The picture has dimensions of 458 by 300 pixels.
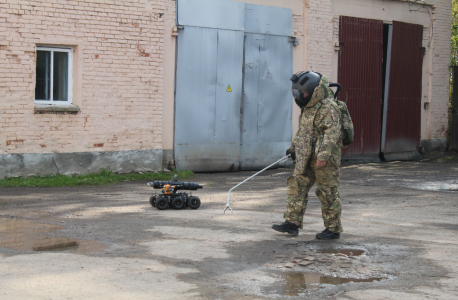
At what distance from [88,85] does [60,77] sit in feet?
1.78

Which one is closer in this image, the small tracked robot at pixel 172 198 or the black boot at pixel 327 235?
the black boot at pixel 327 235

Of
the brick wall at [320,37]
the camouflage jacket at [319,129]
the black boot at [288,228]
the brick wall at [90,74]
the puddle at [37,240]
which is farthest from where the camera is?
the brick wall at [320,37]

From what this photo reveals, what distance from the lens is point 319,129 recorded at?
6.21m

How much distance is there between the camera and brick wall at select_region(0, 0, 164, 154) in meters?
10.3

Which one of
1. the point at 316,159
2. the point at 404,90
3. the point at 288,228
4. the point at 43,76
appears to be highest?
the point at 404,90

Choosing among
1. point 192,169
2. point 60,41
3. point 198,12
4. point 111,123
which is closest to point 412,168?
point 192,169

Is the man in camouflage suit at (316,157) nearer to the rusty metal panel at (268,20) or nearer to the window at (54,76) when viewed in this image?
the window at (54,76)

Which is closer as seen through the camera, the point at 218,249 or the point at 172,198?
the point at 218,249

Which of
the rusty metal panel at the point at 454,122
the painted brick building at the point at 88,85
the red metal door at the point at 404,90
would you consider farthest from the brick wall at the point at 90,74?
the rusty metal panel at the point at 454,122

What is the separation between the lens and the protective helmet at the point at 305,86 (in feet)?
20.3

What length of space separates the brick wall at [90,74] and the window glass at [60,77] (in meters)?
0.22

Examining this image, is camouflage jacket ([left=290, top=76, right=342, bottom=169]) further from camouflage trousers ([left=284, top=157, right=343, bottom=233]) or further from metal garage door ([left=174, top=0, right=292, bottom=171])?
metal garage door ([left=174, top=0, right=292, bottom=171])

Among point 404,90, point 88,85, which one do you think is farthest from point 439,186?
point 88,85

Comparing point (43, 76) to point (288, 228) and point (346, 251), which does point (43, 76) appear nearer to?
point (288, 228)
